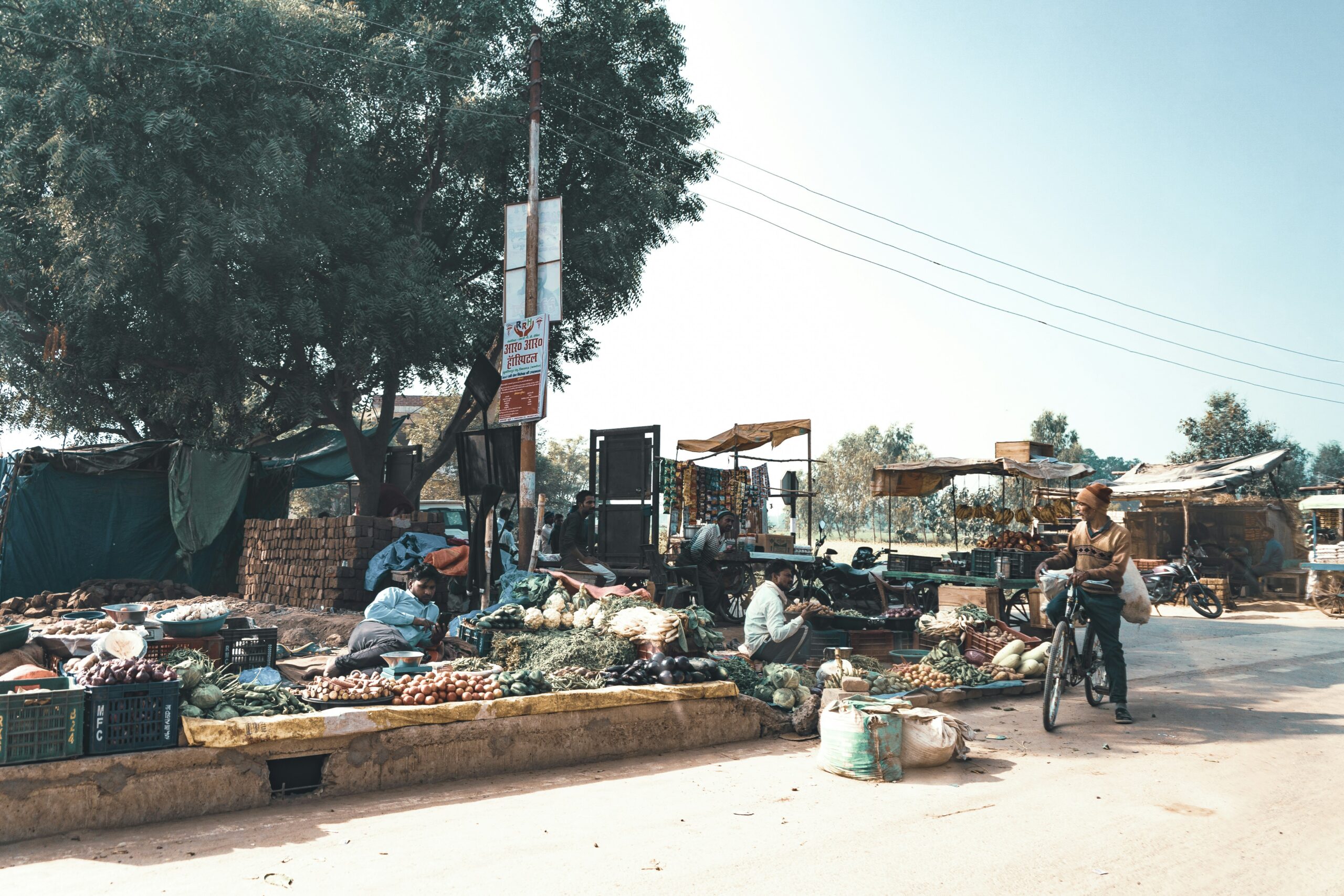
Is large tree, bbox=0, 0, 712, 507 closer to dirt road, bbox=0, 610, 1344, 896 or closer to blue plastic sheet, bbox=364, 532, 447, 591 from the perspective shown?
blue plastic sheet, bbox=364, 532, 447, 591

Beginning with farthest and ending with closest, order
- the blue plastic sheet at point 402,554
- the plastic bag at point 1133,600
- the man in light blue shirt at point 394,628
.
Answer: the blue plastic sheet at point 402,554, the plastic bag at point 1133,600, the man in light blue shirt at point 394,628

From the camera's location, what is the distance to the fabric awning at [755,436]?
17516 millimetres

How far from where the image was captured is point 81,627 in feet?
32.3

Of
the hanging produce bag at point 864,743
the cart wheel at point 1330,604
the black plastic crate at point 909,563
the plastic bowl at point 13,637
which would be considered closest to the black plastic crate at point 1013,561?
the black plastic crate at point 909,563

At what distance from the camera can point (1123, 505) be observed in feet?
88.3

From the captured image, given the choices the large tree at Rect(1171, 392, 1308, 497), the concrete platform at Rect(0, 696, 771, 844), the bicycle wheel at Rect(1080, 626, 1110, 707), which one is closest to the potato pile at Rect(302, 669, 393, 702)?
the concrete platform at Rect(0, 696, 771, 844)

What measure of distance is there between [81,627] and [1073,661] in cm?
1023

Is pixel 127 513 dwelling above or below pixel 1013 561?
above

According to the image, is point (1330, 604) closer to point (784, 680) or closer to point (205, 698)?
point (784, 680)

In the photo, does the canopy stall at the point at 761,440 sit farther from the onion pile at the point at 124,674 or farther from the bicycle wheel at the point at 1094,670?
the onion pile at the point at 124,674

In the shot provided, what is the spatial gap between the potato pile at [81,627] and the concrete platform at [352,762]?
4.90 m

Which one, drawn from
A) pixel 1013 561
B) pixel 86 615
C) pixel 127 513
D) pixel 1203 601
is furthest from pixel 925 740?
pixel 1203 601

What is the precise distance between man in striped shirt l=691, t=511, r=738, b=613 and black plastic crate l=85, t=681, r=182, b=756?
29.5 feet

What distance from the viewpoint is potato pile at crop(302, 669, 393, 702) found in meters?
5.98
